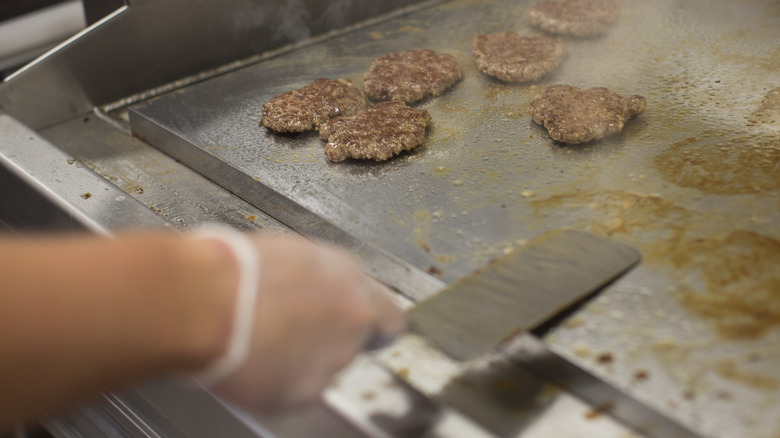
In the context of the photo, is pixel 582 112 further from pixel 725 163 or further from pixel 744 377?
pixel 744 377

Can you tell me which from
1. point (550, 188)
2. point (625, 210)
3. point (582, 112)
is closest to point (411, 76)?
point (582, 112)

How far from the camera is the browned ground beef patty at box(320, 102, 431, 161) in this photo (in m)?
1.95

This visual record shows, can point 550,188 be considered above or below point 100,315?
below

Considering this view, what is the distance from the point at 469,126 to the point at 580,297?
0.90 m

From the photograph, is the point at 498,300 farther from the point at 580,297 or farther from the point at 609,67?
the point at 609,67

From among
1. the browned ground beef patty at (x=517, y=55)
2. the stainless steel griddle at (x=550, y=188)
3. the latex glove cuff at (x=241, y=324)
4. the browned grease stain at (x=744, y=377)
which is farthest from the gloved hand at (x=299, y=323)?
the browned ground beef patty at (x=517, y=55)

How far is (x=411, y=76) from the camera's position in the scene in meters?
2.32

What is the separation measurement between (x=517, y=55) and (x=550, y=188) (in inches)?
31.0

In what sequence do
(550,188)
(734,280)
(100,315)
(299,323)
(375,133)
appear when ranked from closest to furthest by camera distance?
(100,315), (299,323), (734,280), (550,188), (375,133)

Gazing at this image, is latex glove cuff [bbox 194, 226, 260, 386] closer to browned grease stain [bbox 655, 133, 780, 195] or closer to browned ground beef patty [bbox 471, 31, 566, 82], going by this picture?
browned grease stain [bbox 655, 133, 780, 195]

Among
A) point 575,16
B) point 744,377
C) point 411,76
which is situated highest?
point 575,16

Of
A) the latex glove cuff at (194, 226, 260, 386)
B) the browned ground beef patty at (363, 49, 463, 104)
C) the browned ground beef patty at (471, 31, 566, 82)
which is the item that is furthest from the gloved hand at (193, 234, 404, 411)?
the browned ground beef patty at (471, 31, 566, 82)

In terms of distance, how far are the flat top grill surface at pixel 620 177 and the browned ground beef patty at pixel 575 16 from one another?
53 mm

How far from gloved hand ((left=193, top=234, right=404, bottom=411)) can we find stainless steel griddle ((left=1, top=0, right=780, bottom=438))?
118mm
